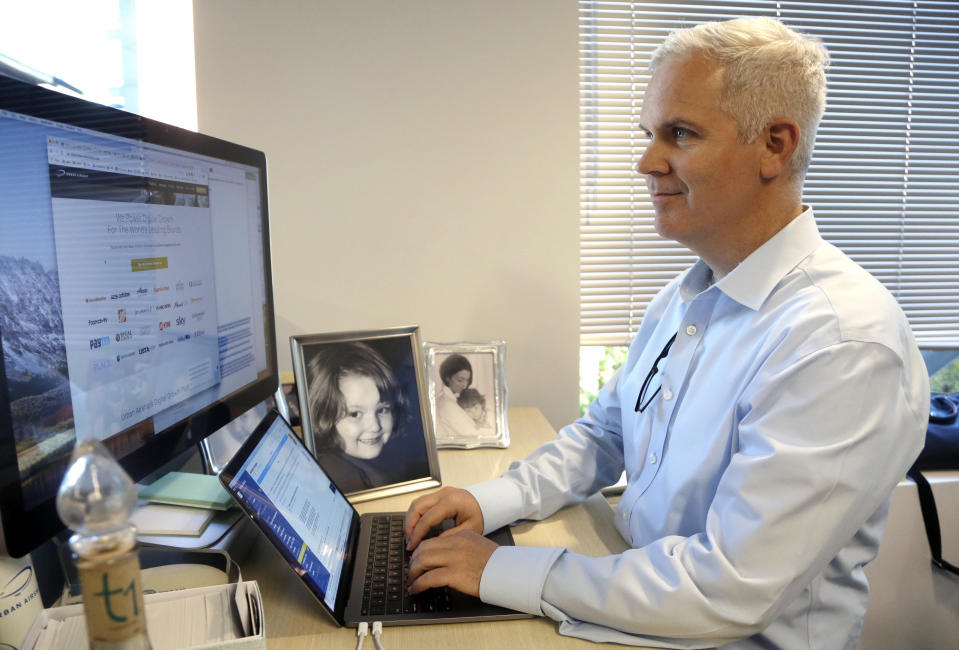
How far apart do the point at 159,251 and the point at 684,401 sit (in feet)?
2.69

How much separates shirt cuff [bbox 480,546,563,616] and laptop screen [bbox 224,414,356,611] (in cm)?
20

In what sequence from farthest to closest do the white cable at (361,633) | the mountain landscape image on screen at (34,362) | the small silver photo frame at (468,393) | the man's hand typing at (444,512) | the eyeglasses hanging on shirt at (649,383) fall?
the small silver photo frame at (468,393), the eyeglasses hanging on shirt at (649,383), the man's hand typing at (444,512), the white cable at (361,633), the mountain landscape image on screen at (34,362)

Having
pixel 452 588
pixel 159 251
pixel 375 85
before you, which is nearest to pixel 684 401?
pixel 452 588

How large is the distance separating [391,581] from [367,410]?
42 centimetres

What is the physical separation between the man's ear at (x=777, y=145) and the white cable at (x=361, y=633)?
90 centimetres

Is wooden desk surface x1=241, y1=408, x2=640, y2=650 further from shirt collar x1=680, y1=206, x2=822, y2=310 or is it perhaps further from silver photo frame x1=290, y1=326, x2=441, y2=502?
shirt collar x1=680, y1=206, x2=822, y2=310

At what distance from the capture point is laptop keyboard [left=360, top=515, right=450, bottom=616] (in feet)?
2.73

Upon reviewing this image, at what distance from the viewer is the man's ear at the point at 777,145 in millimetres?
1051

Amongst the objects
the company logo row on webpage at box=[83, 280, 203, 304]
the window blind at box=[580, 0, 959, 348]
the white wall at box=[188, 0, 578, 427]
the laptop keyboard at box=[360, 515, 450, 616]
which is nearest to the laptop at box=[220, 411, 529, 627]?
the laptop keyboard at box=[360, 515, 450, 616]

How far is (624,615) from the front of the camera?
80cm

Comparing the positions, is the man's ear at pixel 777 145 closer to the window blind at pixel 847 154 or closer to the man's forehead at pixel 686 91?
the man's forehead at pixel 686 91

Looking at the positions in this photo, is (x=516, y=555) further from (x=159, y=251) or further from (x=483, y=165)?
(x=483, y=165)

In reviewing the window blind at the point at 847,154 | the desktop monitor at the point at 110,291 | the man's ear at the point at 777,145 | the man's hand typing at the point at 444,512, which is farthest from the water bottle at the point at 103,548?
the window blind at the point at 847,154

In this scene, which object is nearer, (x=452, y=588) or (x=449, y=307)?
(x=452, y=588)
